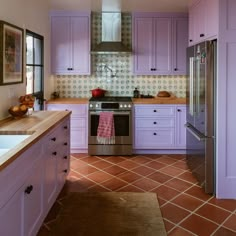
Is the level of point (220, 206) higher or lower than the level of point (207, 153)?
lower

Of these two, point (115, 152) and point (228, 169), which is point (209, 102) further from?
point (115, 152)

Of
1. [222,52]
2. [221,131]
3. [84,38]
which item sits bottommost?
[221,131]

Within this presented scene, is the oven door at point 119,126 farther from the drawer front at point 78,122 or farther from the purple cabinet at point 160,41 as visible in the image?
the purple cabinet at point 160,41

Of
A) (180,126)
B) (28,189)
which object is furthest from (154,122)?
(28,189)

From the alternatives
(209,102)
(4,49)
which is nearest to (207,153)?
(209,102)

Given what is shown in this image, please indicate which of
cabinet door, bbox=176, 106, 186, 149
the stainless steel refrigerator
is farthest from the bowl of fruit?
cabinet door, bbox=176, 106, 186, 149

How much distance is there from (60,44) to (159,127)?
2.18m

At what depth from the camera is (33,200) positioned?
231cm

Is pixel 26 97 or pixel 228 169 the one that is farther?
pixel 26 97

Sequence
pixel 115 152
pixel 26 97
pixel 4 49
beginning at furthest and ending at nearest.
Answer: pixel 115 152 → pixel 26 97 → pixel 4 49

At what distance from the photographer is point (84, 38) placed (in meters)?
5.27

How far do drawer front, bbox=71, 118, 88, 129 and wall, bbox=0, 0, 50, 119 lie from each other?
0.65 meters

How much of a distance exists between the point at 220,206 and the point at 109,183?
1.31 metres

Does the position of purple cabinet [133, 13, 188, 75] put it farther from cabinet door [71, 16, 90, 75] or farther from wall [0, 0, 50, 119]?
wall [0, 0, 50, 119]
